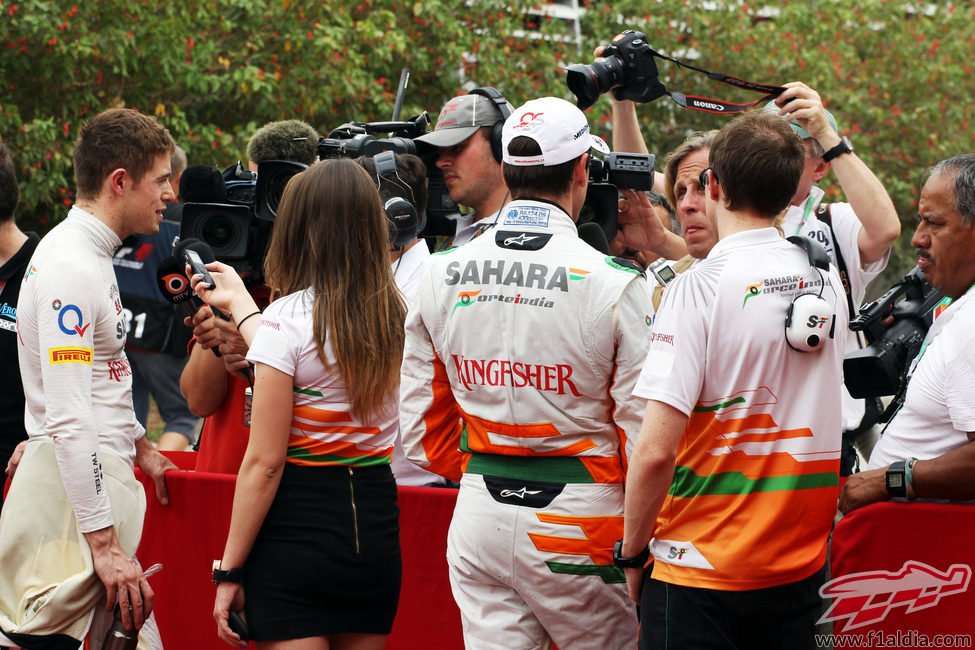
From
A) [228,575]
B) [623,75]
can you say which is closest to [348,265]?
[228,575]

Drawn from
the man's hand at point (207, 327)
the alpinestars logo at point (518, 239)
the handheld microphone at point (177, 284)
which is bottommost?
the man's hand at point (207, 327)

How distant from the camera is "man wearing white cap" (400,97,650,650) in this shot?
2.71 meters

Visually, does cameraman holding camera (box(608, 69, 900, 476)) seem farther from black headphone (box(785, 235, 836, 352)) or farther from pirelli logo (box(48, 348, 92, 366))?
pirelli logo (box(48, 348, 92, 366))

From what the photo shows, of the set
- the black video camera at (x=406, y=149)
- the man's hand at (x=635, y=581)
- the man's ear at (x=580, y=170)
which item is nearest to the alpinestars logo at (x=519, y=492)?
the man's hand at (x=635, y=581)

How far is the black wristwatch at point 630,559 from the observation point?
2652mm

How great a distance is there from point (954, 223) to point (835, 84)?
9.22m

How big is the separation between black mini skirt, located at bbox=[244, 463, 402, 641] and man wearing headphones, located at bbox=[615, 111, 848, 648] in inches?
31.1

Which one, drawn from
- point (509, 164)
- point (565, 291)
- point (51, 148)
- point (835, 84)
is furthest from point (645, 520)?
point (835, 84)

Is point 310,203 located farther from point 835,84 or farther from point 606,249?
point 835,84

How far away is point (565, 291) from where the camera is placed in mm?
2709

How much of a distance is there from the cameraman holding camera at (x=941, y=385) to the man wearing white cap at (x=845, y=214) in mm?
548

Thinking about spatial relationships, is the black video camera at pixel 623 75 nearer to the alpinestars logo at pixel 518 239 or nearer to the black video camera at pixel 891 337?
the black video camera at pixel 891 337

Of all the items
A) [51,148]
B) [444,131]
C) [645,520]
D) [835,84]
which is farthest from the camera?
[835,84]

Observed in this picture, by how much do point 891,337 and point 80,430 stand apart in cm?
264
